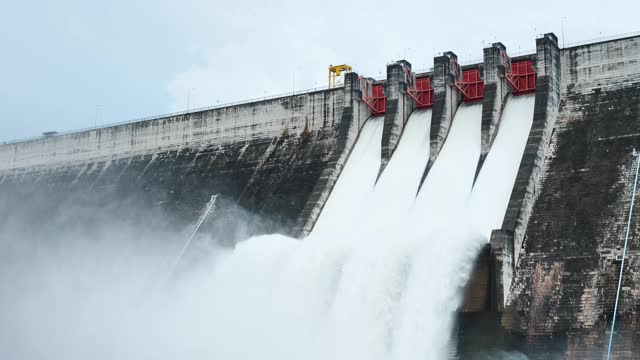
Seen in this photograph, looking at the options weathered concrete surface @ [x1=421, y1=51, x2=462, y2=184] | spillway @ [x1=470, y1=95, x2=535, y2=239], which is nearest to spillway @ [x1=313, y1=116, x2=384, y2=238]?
weathered concrete surface @ [x1=421, y1=51, x2=462, y2=184]

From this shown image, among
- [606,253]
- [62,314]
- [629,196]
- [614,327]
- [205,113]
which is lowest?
[62,314]

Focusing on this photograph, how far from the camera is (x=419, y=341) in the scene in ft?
71.4

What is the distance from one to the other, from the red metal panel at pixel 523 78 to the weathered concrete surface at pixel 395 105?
3.66m

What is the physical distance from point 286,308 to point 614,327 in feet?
27.8

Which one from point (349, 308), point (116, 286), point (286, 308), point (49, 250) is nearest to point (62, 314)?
point (116, 286)

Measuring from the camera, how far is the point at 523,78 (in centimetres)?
2870

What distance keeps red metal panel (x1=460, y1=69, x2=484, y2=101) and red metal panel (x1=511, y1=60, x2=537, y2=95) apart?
1256mm

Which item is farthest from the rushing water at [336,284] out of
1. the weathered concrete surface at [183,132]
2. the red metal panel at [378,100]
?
the weathered concrete surface at [183,132]

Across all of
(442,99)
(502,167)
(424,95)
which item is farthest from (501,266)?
(424,95)

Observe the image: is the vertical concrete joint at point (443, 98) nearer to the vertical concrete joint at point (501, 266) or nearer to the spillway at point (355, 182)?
the spillway at point (355, 182)

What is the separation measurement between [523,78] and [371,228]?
23.8 feet

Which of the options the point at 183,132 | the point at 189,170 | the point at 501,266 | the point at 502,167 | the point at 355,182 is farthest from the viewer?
the point at 183,132

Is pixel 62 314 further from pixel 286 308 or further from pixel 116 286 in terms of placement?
pixel 286 308

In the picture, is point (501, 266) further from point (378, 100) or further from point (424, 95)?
point (378, 100)
